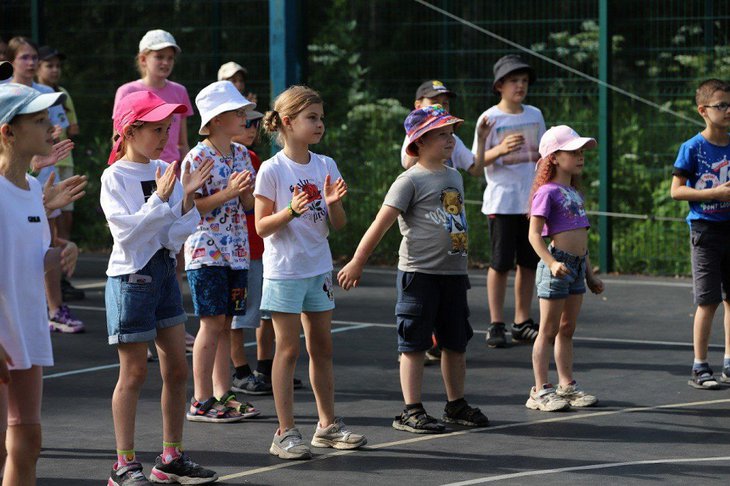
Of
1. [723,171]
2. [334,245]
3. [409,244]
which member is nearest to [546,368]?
[409,244]

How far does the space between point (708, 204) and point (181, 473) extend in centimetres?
410

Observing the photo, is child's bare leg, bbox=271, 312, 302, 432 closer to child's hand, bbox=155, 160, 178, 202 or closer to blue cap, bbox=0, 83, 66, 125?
child's hand, bbox=155, 160, 178, 202

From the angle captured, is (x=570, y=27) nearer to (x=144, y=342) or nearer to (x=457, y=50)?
(x=457, y=50)

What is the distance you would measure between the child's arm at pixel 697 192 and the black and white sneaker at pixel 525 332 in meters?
1.95

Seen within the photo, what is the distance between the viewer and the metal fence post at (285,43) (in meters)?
15.2

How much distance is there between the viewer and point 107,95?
18.8 m

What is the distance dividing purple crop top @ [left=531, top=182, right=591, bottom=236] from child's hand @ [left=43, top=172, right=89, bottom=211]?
3.24m

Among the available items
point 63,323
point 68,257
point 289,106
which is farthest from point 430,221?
point 63,323

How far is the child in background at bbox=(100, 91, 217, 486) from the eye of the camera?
6.40 meters

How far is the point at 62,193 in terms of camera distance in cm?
582

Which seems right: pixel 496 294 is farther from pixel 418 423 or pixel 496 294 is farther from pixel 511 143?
pixel 418 423

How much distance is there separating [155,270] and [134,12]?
1342 centimetres

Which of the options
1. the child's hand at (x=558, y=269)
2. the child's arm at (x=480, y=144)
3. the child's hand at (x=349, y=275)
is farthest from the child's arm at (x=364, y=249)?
the child's arm at (x=480, y=144)

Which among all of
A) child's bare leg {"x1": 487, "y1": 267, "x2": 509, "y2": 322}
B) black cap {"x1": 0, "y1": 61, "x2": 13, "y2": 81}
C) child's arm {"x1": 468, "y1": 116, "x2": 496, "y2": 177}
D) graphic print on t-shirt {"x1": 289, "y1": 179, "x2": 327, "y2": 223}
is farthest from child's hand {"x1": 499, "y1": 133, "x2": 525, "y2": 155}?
black cap {"x1": 0, "y1": 61, "x2": 13, "y2": 81}
